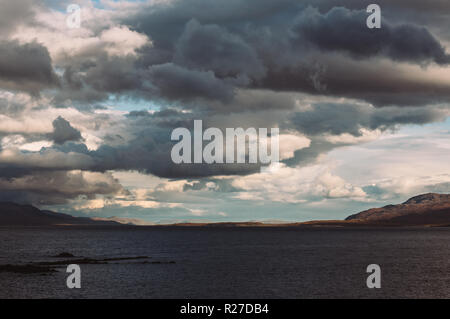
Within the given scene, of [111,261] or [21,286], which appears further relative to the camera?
[111,261]

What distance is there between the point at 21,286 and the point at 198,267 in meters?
45.0

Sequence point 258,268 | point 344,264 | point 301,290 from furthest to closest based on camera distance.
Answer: point 344,264 → point 258,268 → point 301,290

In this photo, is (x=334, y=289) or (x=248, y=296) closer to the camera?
(x=248, y=296)

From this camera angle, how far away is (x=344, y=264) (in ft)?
416

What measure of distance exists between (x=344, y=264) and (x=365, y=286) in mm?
38780
